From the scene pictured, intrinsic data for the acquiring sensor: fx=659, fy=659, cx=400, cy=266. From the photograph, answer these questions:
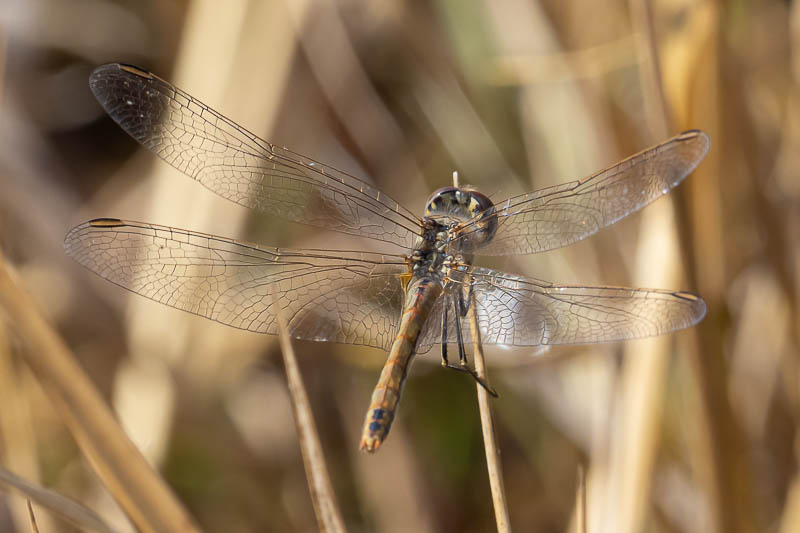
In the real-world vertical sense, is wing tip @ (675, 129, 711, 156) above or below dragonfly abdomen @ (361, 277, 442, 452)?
above

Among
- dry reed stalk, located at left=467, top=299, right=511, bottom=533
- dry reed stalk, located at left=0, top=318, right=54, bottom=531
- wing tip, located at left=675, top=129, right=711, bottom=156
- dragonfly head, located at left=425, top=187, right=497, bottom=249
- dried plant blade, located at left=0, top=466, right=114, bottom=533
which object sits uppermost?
wing tip, located at left=675, top=129, right=711, bottom=156

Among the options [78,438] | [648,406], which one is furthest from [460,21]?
[78,438]

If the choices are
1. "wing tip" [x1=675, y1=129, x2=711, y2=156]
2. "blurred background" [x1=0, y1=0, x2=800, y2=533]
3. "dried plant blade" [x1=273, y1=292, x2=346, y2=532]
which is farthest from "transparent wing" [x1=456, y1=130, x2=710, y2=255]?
"dried plant blade" [x1=273, y1=292, x2=346, y2=532]

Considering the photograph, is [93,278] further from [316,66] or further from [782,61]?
→ [782,61]

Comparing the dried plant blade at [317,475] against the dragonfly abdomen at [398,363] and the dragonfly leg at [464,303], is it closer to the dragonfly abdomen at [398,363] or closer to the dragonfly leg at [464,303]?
the dragonfly abdomen at [398,363]

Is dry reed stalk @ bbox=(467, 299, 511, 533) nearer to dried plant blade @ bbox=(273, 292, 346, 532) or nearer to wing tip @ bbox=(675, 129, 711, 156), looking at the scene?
dried plant blade @ bbox=(273, 292, 346, 532)

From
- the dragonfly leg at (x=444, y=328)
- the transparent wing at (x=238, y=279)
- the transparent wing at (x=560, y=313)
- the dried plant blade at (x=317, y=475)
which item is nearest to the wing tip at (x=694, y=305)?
the transparent wing at (x=560, y=313)

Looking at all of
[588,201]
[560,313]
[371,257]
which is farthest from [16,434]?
[588,201]
